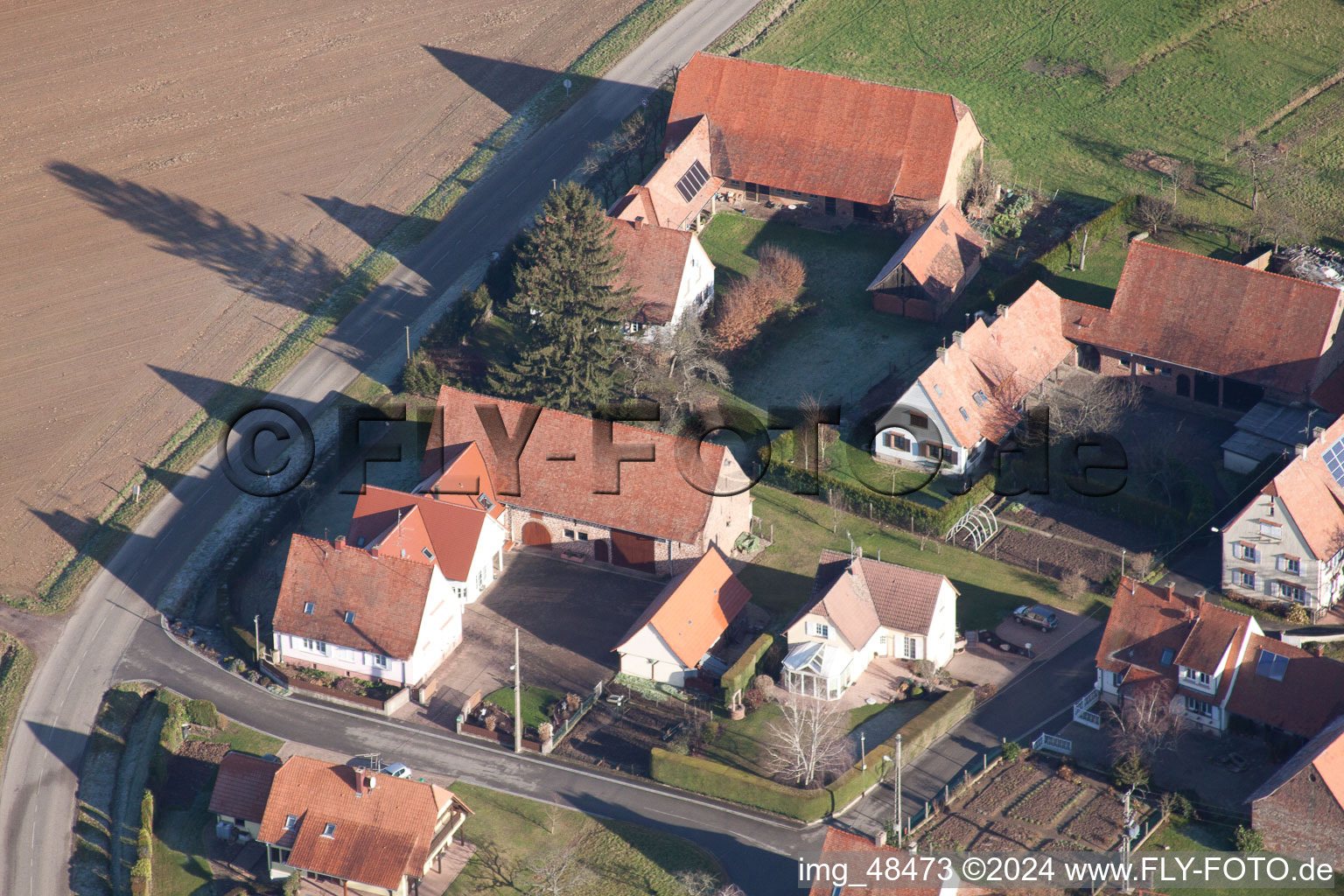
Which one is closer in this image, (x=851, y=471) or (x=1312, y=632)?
(x=1312, y=632)

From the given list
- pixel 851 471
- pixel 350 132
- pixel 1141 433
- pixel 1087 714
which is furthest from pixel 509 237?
pixel 1087 714

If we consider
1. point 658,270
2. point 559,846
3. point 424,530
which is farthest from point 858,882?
point 658,270

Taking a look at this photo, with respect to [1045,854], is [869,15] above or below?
above

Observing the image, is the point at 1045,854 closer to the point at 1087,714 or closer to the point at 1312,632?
the point at 1087,714

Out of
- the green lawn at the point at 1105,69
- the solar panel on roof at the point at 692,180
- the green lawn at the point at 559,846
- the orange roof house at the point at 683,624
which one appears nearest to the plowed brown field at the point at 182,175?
the solar panel on roof at the point at 692,180

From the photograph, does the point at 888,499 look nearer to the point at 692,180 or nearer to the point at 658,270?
the point at 658,270

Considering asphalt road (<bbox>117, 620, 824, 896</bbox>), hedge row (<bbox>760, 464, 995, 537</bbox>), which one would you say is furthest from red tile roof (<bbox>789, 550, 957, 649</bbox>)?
asphalt road (<bbox>117, 620, 824, 896</bbox>)

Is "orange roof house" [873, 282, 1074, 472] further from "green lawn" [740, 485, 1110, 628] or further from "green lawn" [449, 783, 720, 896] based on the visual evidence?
"green lawn" [449, 783, 720, 896]
